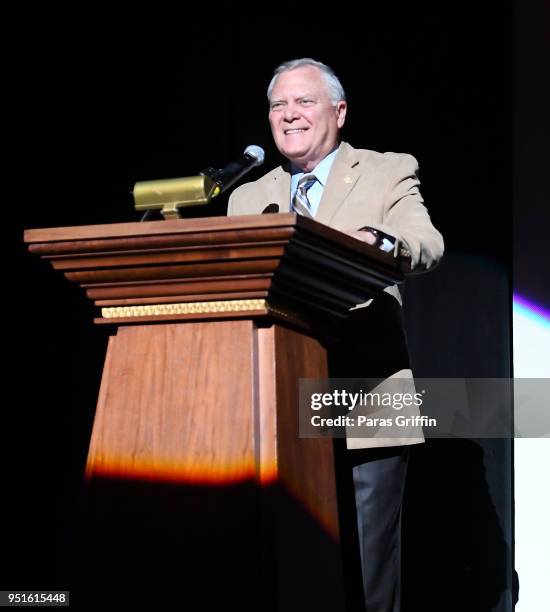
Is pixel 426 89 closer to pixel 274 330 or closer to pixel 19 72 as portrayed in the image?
pixel 19 72

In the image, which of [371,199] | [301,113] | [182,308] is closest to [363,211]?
[371,199]

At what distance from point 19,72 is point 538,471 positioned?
1869 millimetres

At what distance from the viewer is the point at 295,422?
72.4 inches

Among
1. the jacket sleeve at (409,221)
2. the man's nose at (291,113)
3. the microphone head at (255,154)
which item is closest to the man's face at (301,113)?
the man's nose at (291,113)

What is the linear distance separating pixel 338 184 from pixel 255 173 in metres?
1.10

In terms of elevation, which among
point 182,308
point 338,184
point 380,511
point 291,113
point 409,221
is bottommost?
point 380,511

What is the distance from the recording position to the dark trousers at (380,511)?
236cm

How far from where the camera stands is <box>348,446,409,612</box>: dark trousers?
2363mm

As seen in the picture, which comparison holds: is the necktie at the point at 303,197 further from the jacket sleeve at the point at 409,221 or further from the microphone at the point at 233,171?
the microphone at the point at 233,171

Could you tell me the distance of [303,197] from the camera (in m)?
2.59

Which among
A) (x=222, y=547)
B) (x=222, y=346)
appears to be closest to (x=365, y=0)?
(x=222, y=346)

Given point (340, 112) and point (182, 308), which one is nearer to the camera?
point (182, 308)

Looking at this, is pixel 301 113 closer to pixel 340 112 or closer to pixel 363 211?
pixel 340 112

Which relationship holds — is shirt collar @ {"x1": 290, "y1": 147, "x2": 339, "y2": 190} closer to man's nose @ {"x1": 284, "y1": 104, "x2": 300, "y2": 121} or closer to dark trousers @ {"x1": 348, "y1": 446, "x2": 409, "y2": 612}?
man's nose @ {"x1": 284, "y1": 104, "x2": 300, "y2": 121}
